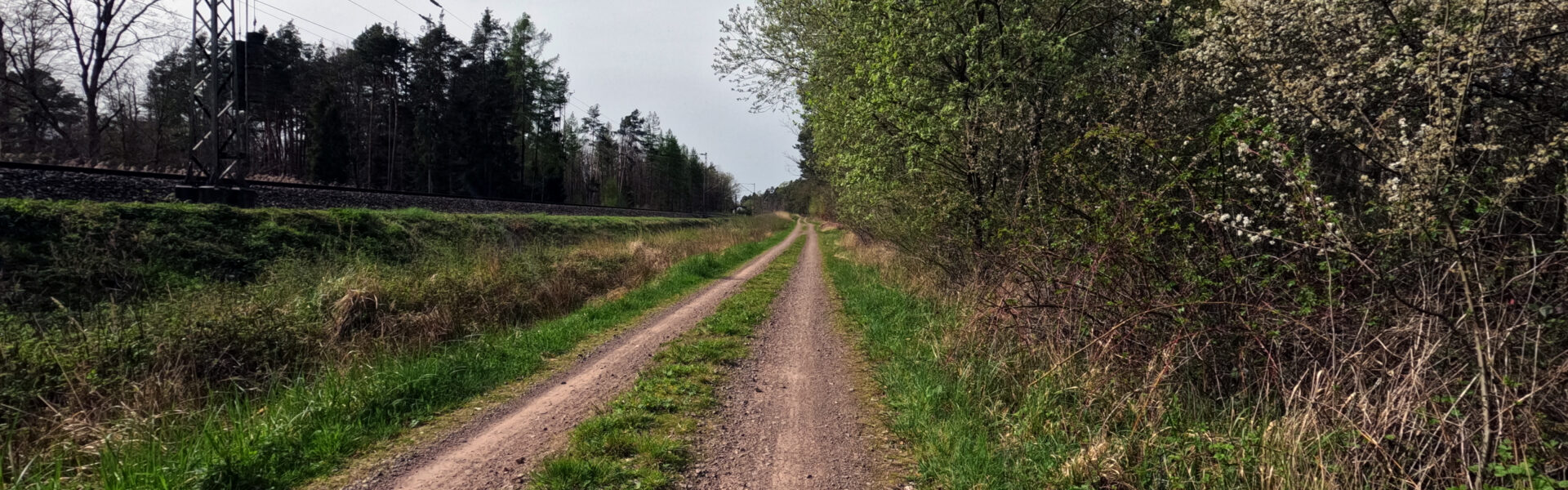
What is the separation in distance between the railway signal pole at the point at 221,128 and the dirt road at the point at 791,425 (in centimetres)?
1370

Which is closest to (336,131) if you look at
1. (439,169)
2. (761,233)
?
(439,169)

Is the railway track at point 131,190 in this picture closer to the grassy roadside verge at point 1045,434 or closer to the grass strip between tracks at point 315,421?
the grass strip between tracks at point 315,421

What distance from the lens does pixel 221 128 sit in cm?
1359

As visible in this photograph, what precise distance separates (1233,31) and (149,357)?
32.9 ft

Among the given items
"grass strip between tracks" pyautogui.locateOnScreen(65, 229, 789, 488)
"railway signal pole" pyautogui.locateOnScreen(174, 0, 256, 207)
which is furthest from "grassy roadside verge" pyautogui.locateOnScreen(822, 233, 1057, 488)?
"railway signal pole" pyautogui.locateOnScreen(174, 0, 256, 207)

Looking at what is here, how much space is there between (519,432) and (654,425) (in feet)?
3.38

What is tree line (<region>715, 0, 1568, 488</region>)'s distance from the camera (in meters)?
A: 2.66

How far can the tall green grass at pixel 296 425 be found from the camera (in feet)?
11.5

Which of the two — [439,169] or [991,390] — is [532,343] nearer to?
[991,390]

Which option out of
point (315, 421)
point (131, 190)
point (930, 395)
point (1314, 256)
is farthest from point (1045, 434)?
point (131, 190)

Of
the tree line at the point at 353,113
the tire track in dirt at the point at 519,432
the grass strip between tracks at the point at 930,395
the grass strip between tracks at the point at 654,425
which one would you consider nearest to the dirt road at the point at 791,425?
the grass strip between tracks at the point at 654,425

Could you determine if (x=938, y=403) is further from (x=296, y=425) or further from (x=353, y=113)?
(x=353, y=113)

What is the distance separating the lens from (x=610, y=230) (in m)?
25.2

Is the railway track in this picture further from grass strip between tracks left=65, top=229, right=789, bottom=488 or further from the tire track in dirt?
the tire track in dirt
